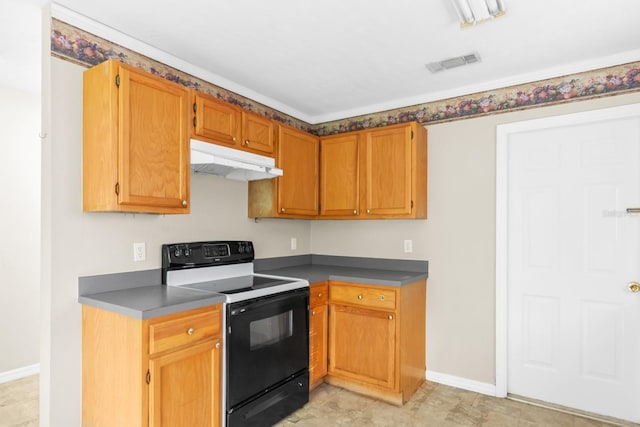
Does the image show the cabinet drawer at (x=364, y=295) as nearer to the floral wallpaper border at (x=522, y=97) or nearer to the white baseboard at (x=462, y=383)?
the white baseboard at (x=462, y=383)

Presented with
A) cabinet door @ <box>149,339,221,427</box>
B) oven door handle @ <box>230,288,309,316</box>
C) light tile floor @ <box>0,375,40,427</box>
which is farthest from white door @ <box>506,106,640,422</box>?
light tile floor @ <box>0,375,40,427</box>

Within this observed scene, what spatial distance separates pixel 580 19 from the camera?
2098 mm

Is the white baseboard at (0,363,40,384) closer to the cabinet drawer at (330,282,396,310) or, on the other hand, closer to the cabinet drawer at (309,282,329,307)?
the cabinet drawer at (309,282,329,307)

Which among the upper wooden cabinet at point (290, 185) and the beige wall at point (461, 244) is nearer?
the beige wall at point (461, 244)

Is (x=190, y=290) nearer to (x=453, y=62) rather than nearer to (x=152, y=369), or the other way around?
(x=152, y=369)

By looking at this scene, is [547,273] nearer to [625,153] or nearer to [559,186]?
[559,186]

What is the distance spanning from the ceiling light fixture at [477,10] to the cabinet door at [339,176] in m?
1.44

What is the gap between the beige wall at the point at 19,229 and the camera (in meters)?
3.06

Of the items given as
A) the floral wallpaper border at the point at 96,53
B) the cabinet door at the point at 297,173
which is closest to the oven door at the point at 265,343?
the cabinet door at the point at 297,173

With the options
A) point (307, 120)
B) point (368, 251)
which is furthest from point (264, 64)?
point (368, 251)

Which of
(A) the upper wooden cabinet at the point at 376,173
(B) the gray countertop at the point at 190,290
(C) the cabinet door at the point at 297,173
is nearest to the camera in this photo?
(B) the gray countertop at the point at 190,290

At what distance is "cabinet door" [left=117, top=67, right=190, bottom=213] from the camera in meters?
1.99

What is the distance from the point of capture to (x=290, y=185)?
323cm

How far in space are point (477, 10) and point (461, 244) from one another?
1780mm
